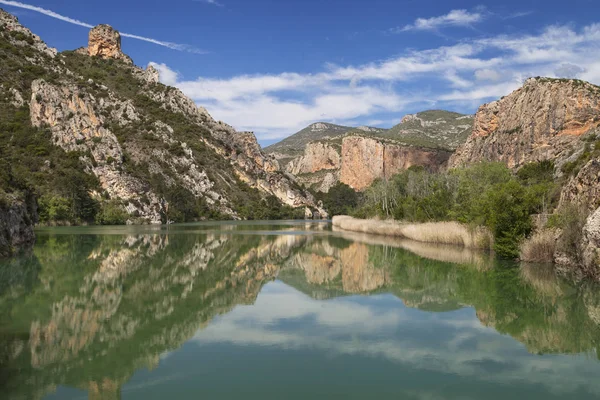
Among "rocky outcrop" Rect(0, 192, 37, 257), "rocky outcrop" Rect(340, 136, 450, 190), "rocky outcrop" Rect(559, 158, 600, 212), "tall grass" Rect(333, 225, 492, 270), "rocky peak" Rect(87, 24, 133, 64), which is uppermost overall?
"rocky peak" Rect(87, 24, 133, 64)

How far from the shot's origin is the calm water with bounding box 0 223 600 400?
7.77 m

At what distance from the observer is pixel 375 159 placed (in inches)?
7323

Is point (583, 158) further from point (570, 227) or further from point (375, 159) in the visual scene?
point (375, 159)

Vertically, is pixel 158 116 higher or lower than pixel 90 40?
lower

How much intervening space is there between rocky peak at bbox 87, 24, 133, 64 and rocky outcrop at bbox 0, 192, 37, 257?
12584 centimetres

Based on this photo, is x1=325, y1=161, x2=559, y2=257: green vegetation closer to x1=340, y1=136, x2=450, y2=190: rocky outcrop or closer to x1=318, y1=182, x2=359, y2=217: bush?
x1=318, y1=182, x2=359, y2=217: bush

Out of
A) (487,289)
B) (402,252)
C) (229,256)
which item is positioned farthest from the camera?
(402,252)

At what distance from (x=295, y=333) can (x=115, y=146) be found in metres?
86.9

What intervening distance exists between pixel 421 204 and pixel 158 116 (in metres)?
91.5

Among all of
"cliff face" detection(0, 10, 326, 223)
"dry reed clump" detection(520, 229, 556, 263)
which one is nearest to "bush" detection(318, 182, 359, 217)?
"cliff face" detection(0, 10, 326, 223)

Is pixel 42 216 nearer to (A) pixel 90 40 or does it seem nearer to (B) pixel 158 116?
(B) pixel 158 116

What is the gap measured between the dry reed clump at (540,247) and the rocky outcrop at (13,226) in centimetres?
2719

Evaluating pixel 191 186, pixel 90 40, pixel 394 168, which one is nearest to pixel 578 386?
pixel 191 186

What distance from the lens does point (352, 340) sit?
10.7 m
